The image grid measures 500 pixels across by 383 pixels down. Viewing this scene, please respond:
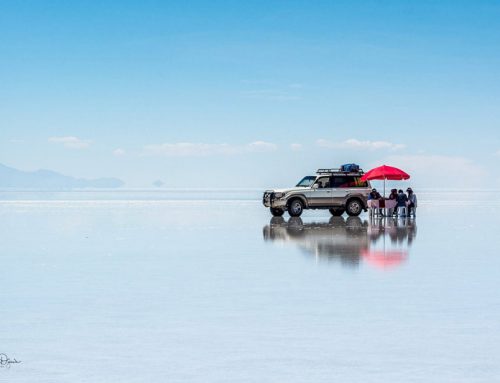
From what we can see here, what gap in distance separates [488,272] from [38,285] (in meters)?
7.55

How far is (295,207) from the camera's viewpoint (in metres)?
40.0

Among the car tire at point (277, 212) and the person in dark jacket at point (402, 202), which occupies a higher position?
the person in dark jacket at point (402, 202)

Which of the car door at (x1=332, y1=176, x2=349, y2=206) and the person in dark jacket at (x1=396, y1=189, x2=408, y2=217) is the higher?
the car door at (x1=332, y1=176, x2=349, y2=206)

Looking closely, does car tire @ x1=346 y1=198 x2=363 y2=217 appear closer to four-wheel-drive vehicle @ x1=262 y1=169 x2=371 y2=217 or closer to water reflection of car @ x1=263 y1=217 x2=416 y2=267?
four-wheel-drive vehicle @ x1=262 y1=169 x2=371 y2=217

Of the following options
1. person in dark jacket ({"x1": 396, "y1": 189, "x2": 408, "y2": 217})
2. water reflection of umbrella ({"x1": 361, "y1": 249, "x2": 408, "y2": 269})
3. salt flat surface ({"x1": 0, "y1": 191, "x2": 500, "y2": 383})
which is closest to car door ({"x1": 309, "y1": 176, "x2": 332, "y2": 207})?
person in dark jacket ({"x1": 396, "y1": 189, "x2": 408, "y2": 217})

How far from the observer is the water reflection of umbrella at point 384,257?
17156 millimetres

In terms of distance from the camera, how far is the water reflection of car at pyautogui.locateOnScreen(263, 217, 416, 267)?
18609 mm

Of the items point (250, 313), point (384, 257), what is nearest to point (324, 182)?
point (384, 257)

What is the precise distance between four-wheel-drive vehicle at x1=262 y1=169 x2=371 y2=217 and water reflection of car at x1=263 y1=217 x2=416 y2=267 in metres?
5.13

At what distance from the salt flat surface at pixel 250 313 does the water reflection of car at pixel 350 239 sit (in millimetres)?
118

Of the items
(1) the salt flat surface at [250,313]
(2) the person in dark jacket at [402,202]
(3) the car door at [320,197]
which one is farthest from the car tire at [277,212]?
(1) the salt flat surface at [250,313]

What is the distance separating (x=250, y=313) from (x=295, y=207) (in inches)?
1153

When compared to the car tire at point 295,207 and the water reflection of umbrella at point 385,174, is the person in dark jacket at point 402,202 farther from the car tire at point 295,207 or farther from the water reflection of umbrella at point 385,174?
the car tire at point 295,207

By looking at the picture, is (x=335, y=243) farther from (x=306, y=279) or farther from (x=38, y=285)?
(x=38, y=285)
